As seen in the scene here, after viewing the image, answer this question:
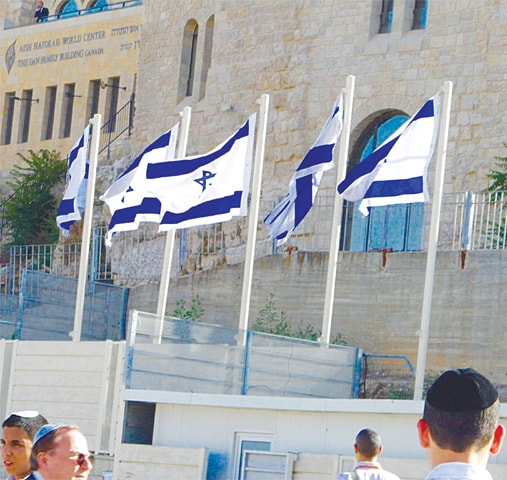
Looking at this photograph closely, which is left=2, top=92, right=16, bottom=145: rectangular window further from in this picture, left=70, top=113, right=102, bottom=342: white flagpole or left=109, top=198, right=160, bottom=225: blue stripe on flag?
left=109, top=198, right=160, bottom=225: blue stripe on flag

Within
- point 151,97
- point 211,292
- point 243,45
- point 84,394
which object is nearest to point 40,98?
point 151,97

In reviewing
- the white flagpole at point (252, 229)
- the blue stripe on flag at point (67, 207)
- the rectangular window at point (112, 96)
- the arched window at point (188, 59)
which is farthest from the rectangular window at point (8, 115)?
the white flagpole at point (252, 229)

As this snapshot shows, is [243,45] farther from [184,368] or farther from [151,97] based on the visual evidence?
[184,368]

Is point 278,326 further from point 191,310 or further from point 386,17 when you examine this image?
point 386,17

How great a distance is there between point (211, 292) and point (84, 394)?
405 cm

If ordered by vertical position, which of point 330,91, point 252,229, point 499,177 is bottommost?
point 252,229

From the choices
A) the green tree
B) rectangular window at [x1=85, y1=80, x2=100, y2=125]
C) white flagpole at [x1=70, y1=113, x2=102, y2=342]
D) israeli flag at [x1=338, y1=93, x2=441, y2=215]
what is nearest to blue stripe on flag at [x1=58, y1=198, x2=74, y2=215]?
white flagpole at [x1=70, y1=113, x2=102, y2=342]

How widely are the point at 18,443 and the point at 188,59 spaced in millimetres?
22197

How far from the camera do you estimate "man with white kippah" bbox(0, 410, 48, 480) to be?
264 inches

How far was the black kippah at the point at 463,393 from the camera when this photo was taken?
4.57 m

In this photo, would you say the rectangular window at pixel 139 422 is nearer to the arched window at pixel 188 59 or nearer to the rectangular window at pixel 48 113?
the arched window at pixel 188 59

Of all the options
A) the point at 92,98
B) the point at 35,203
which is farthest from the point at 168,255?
the point at 92,98

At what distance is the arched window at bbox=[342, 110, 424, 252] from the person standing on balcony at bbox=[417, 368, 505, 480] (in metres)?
17.9

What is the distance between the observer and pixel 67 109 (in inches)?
1387
